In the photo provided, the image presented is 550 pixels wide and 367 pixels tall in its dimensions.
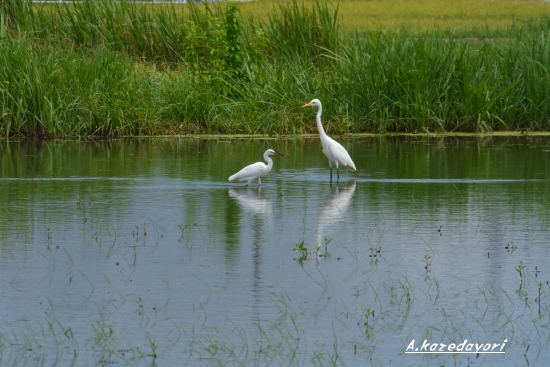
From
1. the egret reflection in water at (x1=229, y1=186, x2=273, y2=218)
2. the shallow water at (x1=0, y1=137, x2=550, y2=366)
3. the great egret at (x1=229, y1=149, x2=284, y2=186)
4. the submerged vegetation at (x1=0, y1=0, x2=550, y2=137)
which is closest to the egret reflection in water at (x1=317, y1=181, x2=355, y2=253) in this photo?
the shallow water at (x1=0, y1=137, x2=550, y2=366)

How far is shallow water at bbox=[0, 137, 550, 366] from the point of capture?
19.8 feet

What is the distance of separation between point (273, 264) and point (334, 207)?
9.46 ft

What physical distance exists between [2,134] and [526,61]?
30.4 ft

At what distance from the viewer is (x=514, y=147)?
53.6ft

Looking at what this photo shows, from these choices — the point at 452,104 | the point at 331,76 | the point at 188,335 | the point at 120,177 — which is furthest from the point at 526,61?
the point at 188,335

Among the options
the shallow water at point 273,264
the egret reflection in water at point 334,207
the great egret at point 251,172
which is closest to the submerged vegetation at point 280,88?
the shallow water at point 273,264

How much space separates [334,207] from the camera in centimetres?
1080

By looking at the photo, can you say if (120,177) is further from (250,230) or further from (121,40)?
(121,40)

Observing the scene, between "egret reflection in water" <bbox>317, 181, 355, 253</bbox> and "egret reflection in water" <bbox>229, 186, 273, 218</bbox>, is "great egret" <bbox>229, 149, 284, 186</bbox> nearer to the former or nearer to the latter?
"egret reflection in water" <bbox>229, 186, 273, 218</bbox>

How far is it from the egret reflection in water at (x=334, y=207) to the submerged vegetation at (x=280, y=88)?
5363mm

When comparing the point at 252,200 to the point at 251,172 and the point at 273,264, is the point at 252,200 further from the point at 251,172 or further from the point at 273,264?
the point at 273,264

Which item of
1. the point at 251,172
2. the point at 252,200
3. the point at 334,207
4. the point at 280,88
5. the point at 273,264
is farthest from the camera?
the point at 280,88

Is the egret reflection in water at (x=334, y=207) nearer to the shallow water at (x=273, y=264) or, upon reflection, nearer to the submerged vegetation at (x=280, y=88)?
the shallow water at (x=273, y=264)

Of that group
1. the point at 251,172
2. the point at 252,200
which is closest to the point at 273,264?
the point at 252,200
